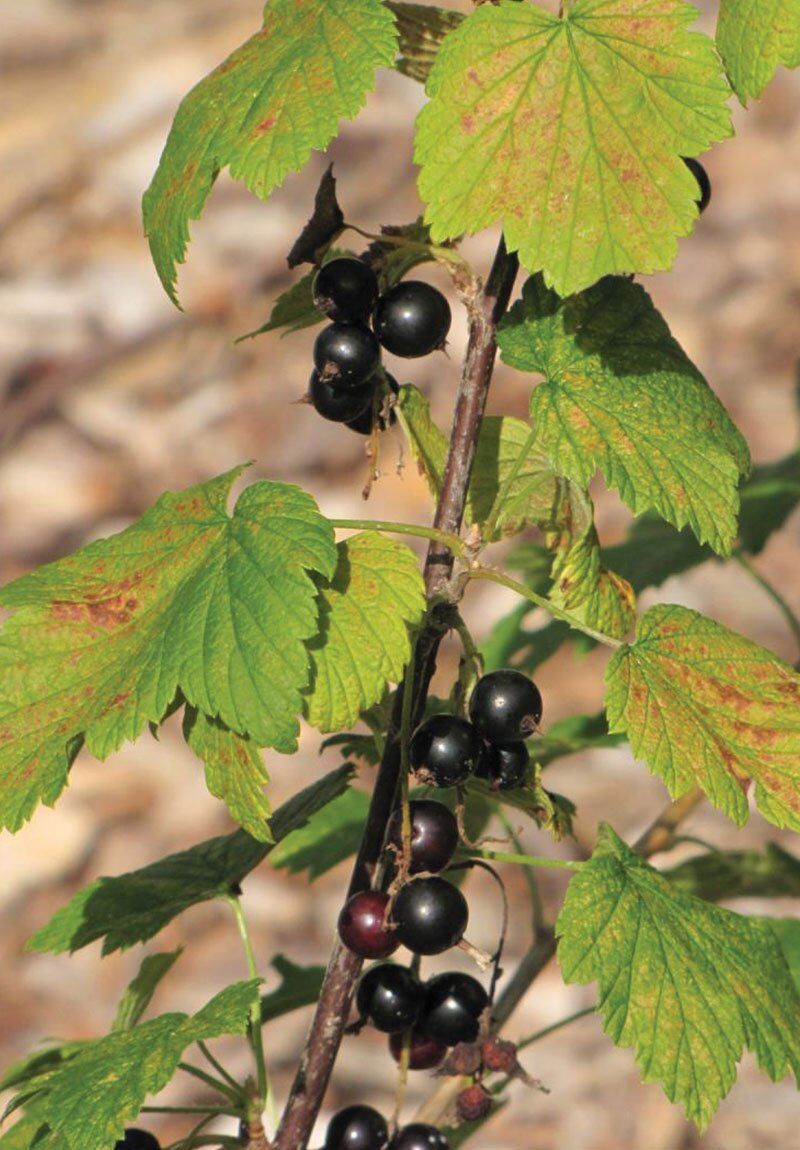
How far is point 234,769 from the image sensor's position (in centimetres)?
104

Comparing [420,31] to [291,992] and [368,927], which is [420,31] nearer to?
[368,927]

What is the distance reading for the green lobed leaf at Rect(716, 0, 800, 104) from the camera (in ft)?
3.26

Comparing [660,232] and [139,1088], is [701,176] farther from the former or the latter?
[139,1088]

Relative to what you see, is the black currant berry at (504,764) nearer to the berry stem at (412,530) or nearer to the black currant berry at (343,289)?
the berry stem at (412,530)

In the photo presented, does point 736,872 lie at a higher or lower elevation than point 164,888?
lower

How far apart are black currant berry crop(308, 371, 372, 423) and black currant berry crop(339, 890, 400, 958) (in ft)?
1.22

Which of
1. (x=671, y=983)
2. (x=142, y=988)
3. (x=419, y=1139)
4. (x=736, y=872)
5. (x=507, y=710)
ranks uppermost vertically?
(x=507, y=710)

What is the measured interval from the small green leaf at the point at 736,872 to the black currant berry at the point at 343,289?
2.92 feet

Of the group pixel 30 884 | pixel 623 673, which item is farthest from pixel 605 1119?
pixel 623 673

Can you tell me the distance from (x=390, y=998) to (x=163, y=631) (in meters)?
0.42

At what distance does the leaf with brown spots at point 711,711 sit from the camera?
1079 millimetres

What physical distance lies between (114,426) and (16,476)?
327 mm

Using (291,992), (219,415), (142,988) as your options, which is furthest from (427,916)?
(219,415)

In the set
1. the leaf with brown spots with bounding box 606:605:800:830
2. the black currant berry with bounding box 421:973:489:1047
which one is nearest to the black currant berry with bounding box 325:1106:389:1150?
the black currant berry with bounding box 421:973:489:1047
